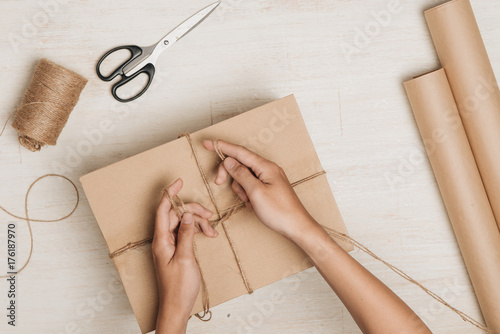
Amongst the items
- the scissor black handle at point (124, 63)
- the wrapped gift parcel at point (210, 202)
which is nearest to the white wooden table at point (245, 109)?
the scissor black handle at point (124, 63)

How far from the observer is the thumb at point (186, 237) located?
654 millimetres

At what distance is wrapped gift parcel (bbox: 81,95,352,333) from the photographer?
675 millimetres

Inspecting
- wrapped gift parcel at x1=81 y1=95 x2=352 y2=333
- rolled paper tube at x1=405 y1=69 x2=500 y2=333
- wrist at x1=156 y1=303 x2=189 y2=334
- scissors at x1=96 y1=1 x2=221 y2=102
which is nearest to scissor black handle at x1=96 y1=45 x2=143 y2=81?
scissors at x1=96 y1=1 x2=221 y2=102

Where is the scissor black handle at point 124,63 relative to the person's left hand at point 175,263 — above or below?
above

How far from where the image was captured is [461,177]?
2.76 feet

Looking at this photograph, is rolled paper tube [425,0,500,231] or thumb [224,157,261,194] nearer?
thumb [224,157,261,194]

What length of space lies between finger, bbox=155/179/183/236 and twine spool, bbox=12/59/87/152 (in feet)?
1.05

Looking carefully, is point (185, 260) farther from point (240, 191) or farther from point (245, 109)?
point (245, 109)

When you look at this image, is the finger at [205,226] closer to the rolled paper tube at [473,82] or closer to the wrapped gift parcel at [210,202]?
the wrapped gift parcel at [210,202]

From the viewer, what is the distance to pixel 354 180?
90 cm

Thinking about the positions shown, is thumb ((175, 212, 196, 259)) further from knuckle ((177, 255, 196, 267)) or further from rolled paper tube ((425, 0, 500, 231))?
rolled paper tube ((425, 0, 500, 231))

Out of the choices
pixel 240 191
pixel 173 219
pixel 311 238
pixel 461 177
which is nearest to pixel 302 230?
pixel 311 238

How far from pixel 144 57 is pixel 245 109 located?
0.83ft

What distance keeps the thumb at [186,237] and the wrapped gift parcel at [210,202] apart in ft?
0.10
